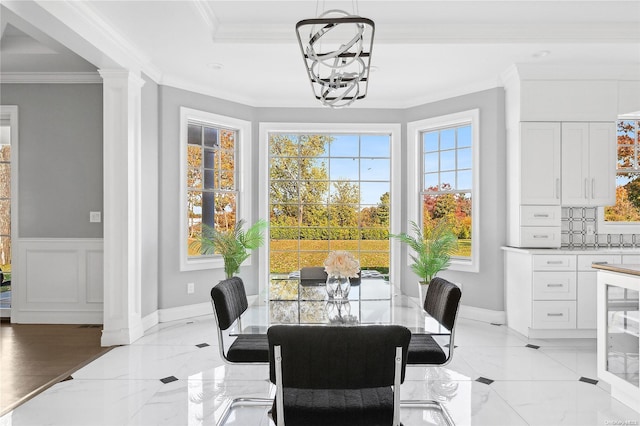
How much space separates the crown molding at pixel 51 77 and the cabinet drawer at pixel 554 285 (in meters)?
5.35

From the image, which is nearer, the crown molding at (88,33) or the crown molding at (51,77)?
the crown molding at (88,33)

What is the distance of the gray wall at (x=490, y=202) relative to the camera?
506 centimetres

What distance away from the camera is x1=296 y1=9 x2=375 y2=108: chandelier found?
6.69ft

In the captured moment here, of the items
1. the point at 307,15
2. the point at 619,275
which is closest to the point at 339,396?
the point at 619,275

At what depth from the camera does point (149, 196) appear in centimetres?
482

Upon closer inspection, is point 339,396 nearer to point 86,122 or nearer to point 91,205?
point 91,205

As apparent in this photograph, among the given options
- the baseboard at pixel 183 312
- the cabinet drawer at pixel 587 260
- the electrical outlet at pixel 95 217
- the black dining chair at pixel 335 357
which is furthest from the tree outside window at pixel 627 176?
the electrical outlet at pixel 95 217

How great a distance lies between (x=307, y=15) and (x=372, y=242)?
4.11 metres

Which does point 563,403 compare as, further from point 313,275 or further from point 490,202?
point 490,202

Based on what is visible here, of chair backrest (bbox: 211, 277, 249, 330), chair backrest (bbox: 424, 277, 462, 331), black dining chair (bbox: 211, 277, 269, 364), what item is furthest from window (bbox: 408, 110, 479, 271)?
black dining chair (bbox: 211, 277, 269, 364)

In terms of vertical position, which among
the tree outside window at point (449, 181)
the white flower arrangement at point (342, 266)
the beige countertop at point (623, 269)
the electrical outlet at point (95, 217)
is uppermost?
the tree outside window at point (449, 181)

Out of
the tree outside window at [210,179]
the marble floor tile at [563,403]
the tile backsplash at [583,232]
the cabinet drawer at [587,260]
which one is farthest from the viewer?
the tree outside window at [210,179]

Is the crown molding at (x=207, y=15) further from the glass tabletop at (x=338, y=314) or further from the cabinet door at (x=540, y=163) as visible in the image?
the cabinet door at (x=540, y=163)

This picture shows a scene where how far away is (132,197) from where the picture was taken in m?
4.38
